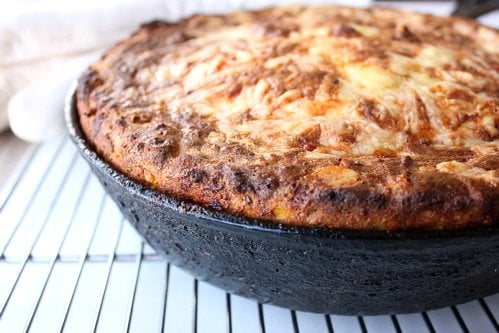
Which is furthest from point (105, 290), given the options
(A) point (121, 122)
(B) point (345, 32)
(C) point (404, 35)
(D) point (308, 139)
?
(C) point (404, 35)

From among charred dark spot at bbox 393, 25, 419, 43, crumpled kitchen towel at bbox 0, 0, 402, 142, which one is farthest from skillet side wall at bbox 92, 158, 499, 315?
charred dark spot at bbox 393, 25, 419, 43

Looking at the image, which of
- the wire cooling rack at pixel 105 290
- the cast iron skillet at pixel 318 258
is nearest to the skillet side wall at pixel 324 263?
the cast iron skillet at pixel 318 258

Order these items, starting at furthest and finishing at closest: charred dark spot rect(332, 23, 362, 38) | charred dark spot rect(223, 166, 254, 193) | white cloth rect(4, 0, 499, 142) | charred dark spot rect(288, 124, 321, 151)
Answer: white cloth rect(4, 0, 499, 142) < charred dark spot rect(332, 23, 362, 38) < charred dark spot rect(288, 124, 321, 151) < charred dark spot rect(223, 166, 254, 193)

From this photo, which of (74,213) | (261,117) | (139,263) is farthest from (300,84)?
(74,213)

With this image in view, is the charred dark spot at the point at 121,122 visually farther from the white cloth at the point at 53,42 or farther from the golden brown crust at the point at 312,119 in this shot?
the white cloth at the point at 53,42

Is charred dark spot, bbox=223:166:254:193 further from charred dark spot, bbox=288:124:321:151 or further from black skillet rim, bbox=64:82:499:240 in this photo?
charred dark spot, bbox=288:124:321:151

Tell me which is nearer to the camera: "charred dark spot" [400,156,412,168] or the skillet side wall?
the skillet side wall

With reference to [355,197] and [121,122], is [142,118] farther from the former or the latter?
[355,197]

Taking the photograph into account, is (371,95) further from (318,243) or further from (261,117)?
(318,243)
